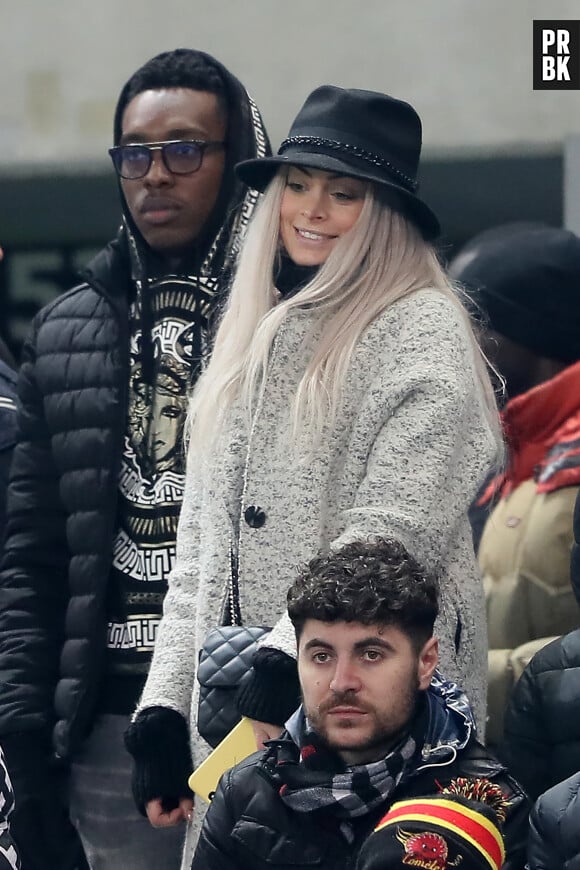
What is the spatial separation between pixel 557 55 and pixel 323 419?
12.9ft

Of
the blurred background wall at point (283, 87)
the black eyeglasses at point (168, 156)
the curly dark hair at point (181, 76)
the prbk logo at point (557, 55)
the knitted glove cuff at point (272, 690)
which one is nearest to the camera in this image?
the knitted glove cuff at point (272, 690)

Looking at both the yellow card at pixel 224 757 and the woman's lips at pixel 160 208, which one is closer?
the yellow card at pixel 224 757

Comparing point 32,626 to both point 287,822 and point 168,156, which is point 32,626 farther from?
point 287,822

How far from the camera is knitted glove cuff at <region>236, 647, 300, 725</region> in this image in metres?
3.60

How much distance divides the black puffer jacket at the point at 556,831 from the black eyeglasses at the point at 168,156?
5.92ft

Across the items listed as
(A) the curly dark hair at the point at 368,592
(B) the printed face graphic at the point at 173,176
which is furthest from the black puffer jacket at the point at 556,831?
(B) the printed face graphic at the point at 173,176

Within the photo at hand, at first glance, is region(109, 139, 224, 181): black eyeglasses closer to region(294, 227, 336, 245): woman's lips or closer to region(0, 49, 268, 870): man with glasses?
region(0, 49, 268, 870): man with glasses

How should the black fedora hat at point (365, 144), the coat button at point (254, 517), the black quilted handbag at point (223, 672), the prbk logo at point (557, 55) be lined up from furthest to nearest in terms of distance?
1. the prbk logo at point (557, 55)
2. the black fedora hat at point (365, 144)
3. the coat button at point (254, 517)
4. the black quilted handbag at point (223, 672)

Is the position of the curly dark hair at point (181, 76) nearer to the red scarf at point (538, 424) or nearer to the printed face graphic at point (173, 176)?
the printed face graphic at point (173, 176)

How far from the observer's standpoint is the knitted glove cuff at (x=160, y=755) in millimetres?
3945

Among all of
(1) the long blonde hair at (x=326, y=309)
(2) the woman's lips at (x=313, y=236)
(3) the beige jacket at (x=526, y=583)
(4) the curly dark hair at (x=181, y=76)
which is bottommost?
(3) the beige jacket at (x=526, y=583)

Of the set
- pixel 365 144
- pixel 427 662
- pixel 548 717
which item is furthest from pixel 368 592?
pixel 365 144

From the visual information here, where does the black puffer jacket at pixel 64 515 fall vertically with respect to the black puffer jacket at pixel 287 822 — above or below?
above

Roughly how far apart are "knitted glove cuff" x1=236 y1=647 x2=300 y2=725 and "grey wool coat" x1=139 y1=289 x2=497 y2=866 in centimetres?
24
